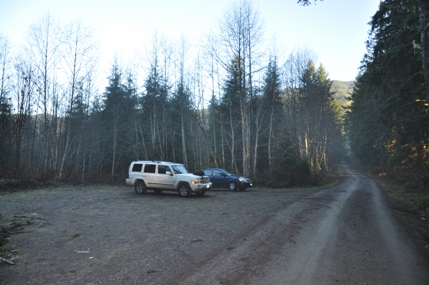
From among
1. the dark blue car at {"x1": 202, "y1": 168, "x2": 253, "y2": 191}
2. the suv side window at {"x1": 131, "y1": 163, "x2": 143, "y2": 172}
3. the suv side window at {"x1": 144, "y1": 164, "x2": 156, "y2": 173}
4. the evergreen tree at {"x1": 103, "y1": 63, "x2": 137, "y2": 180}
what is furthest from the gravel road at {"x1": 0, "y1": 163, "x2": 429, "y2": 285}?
the evergreen tree at {"x1": 103, "y1": 63, "x2": 137, "y2": 180}

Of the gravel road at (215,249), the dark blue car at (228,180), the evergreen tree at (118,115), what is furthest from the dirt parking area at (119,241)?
the evergreen tree at (118,115)

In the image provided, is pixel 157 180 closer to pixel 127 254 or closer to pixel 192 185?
pixel 192 185

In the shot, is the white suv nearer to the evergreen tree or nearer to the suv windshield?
the suv windshield

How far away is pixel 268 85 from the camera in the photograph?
108 ft

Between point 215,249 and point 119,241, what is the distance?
2485mm

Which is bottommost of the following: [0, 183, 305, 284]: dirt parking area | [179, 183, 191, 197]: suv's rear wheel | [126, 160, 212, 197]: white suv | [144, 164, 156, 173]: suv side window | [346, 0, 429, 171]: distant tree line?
[0, 183, 305, 284]: dirt parking area

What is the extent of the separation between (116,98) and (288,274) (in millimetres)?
35699

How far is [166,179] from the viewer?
51.9 ft

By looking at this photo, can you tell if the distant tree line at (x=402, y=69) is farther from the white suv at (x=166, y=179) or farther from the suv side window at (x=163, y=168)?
the suv side window at (x=163, y=168)

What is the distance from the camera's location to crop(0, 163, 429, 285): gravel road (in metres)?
4.39

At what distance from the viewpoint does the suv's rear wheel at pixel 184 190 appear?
15.3m

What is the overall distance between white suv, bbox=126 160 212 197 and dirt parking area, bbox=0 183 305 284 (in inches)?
153

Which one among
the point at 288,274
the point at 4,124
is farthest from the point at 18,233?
the point at 4,124

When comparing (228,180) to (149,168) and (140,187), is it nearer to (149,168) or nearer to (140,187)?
(149,168)
